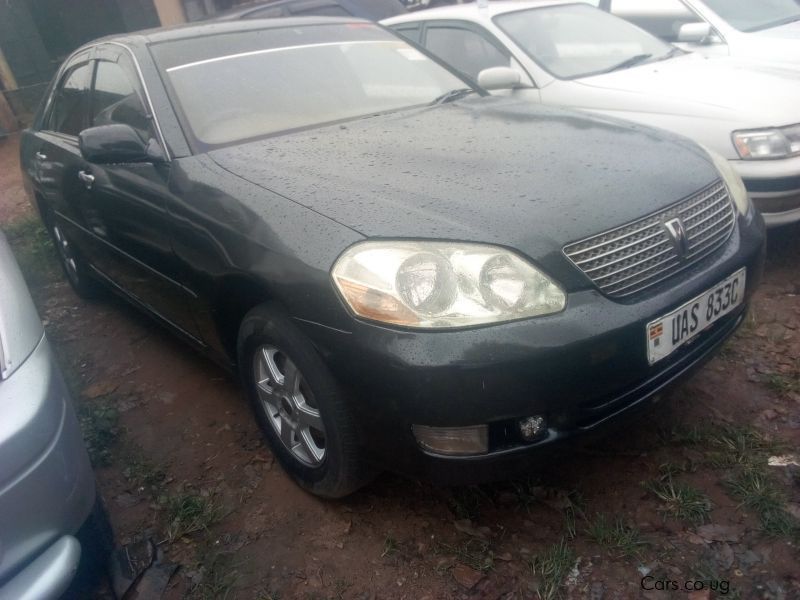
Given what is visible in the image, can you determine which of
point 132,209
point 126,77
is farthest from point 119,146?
point 126,77

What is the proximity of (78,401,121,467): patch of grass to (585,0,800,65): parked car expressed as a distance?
466cm

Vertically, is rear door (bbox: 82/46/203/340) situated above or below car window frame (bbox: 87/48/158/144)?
below

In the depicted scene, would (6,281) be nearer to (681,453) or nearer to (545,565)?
(545,565)

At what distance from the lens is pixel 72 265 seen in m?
4.19

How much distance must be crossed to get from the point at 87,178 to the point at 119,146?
73 cm

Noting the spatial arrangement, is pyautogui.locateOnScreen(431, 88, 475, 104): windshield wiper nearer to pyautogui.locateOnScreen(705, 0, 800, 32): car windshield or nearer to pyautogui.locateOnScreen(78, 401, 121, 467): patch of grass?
pyautogui.locateOnScreen(78, 401, 121, 467): patch of grass

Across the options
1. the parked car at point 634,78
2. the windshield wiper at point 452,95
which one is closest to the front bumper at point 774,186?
the parked car at point 634,78

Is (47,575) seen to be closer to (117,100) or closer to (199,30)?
(117,100)

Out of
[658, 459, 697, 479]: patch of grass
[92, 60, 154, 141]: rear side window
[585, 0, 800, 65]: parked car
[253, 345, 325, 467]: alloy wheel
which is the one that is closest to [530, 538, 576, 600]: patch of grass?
Result: [658, 459, 697, 479]: patch of grass

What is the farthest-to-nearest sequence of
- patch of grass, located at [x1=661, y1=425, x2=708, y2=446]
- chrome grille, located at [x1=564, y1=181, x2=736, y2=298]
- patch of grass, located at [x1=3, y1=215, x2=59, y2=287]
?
patch of grass, located at [x1=3, y1=215, x2=59, y2=287], patch of grass, located at [x1=661, y1=425, x2=708, y2=446], chrome grille, located at [x1=564, y1=181, x2=736, y2=298]

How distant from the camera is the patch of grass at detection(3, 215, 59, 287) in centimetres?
494

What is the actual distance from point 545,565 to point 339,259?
1.09 meters

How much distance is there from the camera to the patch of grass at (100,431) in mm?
2771

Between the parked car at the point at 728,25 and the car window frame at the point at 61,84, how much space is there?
3.98 m
